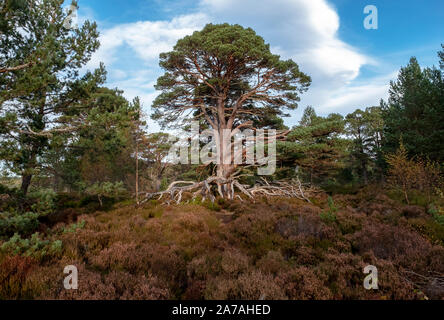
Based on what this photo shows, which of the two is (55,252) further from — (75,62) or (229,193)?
(229,193)

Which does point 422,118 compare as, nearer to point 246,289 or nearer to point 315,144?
point 315,144

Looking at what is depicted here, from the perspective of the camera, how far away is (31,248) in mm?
4145

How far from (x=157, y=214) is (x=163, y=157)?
21403 millimetres

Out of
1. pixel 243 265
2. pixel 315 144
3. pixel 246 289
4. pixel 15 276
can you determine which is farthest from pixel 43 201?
pixel 315 144

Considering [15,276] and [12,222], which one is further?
[12,222]

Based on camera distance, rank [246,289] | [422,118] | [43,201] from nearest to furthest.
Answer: [246,289], [43,201], [422,118]

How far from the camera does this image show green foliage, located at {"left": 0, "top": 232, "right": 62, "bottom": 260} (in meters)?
4.03

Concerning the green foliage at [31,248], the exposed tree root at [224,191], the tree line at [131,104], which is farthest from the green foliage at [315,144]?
the green foliage at [31,248]

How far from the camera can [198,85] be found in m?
14.8

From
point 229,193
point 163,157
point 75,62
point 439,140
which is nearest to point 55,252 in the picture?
point 75,62

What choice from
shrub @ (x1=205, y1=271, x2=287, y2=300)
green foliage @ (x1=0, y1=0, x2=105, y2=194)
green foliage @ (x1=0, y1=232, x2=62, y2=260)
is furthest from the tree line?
shrub @ (x1=205, y1=271, x2=287, y2=300)

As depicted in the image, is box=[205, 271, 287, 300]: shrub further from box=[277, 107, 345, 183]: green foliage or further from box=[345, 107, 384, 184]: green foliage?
box=[345, 107, 384, 184]: green foliage

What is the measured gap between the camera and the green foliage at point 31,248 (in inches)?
159

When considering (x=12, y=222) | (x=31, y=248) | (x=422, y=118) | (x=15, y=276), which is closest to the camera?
(x=15, y=276)
